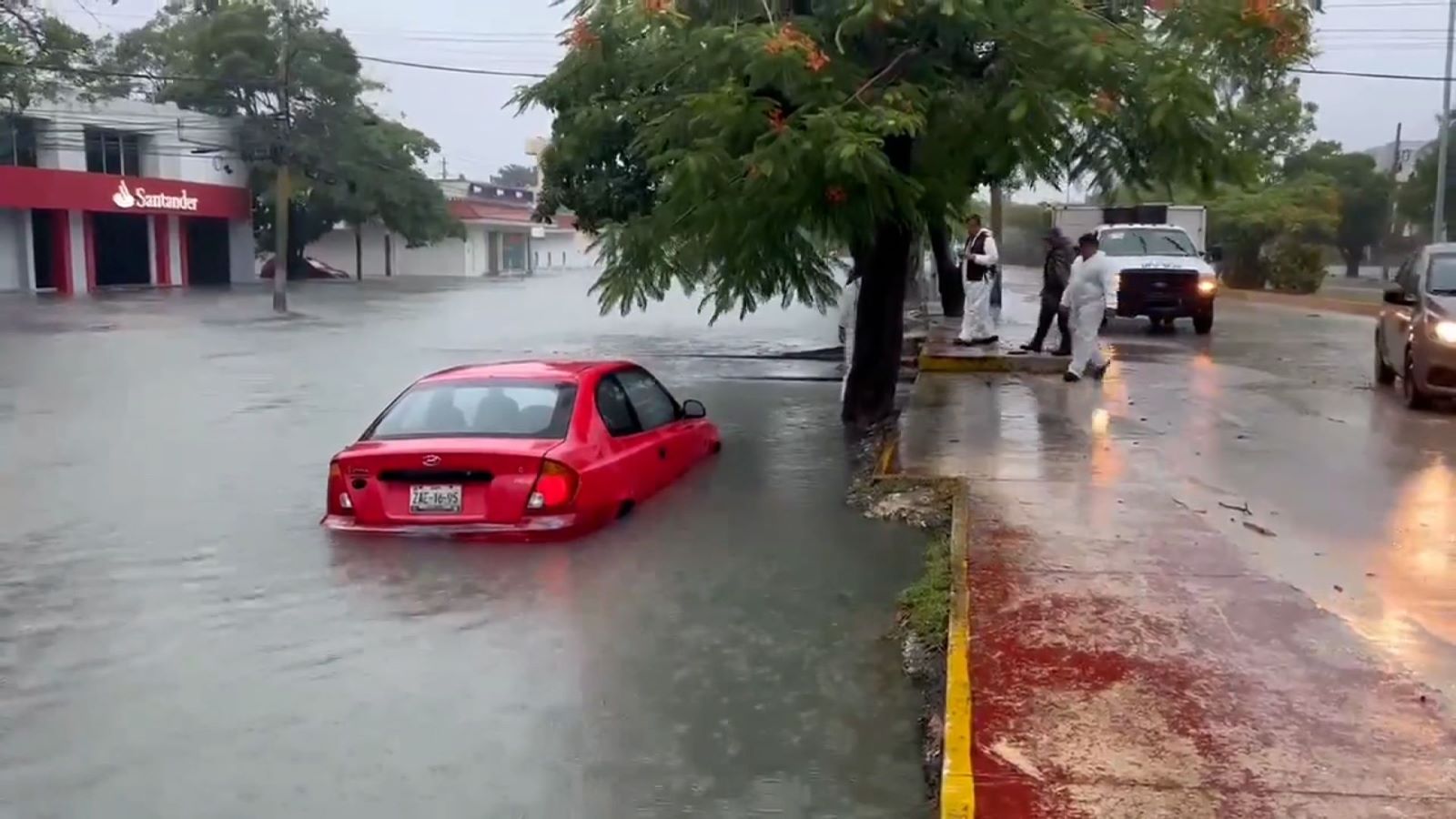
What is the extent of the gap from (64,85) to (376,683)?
48.2 meters

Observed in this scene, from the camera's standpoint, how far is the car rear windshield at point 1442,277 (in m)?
14.1

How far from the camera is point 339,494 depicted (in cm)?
953

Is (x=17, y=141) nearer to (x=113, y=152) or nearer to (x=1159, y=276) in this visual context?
(x=113, y=152)

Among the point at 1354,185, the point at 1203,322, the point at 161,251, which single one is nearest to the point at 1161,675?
the point at 1203,322

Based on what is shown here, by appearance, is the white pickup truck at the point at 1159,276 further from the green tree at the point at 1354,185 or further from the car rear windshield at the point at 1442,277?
the green tree at the point at 1354,185

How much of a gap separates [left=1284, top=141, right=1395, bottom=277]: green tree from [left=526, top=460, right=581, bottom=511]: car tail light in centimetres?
5302

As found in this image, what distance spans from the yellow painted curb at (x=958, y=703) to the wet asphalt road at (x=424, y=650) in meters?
0.35

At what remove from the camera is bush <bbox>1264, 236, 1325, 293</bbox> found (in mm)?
43406

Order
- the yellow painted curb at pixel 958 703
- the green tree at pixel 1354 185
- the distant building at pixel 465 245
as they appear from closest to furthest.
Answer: the yellow painted curb at pixel 958 703 < the green tree at pixel 1354 185 < the distant building at pixel 465 245

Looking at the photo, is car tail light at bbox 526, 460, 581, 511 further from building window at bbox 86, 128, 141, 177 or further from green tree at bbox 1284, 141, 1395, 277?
green tree at bbox 1284, 141, 1395, 277

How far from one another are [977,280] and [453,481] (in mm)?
10520

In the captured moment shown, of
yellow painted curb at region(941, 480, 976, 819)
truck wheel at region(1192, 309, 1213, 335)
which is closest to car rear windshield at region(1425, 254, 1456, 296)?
yellow painted curb at region(941, 480, 976, 819)

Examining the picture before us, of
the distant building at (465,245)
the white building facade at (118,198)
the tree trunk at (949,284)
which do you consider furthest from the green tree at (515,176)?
the tree trunk at (949,284)

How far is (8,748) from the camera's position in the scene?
583cm
